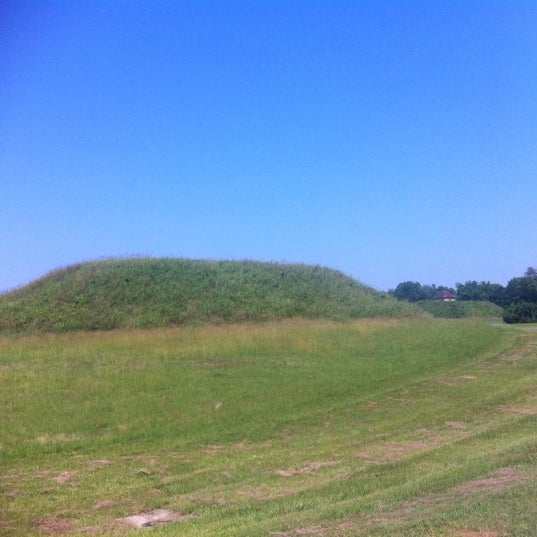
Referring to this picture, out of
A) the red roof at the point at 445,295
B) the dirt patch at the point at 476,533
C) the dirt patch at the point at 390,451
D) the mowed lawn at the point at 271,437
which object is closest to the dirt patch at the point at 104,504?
the mowed lawn at the point at 271,437

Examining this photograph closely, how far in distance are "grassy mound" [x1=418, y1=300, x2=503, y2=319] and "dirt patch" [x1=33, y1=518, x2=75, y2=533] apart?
1744 inches

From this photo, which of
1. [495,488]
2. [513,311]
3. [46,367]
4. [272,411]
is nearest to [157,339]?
[46,367]

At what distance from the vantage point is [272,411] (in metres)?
14.7

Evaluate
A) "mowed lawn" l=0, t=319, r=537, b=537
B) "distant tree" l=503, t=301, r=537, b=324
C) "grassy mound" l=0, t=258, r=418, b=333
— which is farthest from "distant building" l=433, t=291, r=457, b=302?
"mowed lawn" l=0, t=319, r=537, b=537

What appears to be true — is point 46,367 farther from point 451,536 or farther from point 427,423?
point 451,536

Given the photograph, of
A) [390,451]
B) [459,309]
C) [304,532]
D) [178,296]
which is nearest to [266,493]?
[304,532]

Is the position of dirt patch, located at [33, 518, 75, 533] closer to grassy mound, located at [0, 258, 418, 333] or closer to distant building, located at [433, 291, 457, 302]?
grassy mound, located at [0, 258, 418, 333]

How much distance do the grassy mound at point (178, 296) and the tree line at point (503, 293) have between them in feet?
26.3

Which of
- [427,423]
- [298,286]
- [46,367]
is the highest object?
[298,286]

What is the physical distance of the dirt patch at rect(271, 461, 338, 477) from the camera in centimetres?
925

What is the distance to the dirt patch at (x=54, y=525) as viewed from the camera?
718 centimetres

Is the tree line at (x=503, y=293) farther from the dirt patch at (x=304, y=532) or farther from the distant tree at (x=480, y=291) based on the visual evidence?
the dirt patch at (x=304, y=532)

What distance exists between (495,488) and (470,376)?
1213 centimetres

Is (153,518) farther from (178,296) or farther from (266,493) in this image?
(178,296)
